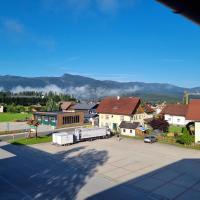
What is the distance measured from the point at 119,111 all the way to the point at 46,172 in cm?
3033

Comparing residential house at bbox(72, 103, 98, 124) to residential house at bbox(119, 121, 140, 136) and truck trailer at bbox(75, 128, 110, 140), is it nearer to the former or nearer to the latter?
residential house at bbox(119, 121, 140, 136)

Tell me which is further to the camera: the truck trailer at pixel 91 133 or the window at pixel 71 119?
the window at pixel 71 119

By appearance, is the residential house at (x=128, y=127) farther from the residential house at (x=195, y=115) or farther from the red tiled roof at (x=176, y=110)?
the red tiled roof at (x=176, y=110)

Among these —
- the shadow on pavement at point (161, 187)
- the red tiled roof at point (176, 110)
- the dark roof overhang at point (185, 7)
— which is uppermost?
the dark roof overhang at point (185, 7)

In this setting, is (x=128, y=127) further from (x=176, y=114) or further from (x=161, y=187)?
(x=161, y=187)

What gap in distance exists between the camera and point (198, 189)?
72.9 ft

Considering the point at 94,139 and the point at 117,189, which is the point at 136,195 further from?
the point at 94,139

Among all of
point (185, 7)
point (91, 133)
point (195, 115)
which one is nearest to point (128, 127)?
point (91, 133)

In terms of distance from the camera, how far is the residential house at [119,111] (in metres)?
53.8

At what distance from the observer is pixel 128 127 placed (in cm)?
4912

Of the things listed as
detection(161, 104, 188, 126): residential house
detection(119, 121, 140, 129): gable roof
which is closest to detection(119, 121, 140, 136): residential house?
detection(119, 121, 140, 129): gable roof

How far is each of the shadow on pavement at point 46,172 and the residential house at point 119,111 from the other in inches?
715

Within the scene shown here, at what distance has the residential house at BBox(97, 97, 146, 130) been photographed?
53.8 m

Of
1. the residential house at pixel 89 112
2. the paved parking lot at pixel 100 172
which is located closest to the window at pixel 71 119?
the residential house at pixel 89 112
